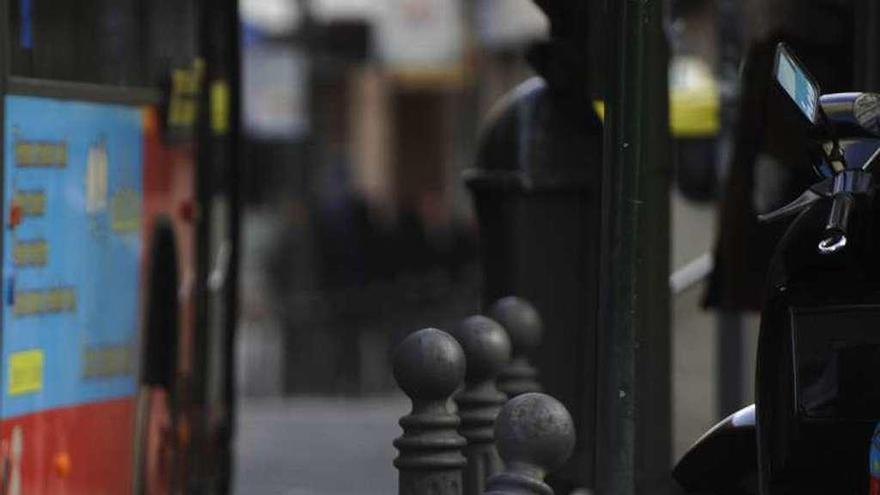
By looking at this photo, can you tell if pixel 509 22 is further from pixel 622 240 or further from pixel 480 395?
pixel 622 240

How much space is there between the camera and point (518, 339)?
761 cm

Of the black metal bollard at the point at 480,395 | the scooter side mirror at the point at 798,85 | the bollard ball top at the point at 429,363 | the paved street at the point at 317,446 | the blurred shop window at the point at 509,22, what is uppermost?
the blurred shop window at the point at 509,22

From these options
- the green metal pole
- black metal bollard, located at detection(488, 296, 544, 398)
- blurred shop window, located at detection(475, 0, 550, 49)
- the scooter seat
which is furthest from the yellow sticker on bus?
blurred shop window, located at detection(475, 0, 550, 49)

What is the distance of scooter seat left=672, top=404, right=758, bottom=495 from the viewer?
17.9ft

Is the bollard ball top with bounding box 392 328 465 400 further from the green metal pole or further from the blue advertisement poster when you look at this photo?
the blue advertisement poster

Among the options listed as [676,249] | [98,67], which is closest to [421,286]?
[676,249]

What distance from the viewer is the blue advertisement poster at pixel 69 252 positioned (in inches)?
266

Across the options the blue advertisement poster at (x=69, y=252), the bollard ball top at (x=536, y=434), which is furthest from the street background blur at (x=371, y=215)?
the bollard ball top at (x=536, y=434)

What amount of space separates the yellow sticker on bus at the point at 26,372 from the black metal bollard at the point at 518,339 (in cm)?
139

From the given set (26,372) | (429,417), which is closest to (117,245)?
(26,372)

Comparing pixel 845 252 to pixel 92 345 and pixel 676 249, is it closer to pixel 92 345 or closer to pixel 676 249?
pixel 92 345

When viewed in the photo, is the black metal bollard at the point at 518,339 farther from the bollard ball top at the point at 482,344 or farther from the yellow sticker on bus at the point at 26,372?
the yellow sticker on bus at the point at 26,372

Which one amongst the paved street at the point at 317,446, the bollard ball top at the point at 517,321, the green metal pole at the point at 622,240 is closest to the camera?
the green metal pole at the point at 622,240

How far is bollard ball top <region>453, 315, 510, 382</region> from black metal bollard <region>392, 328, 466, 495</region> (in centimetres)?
74
